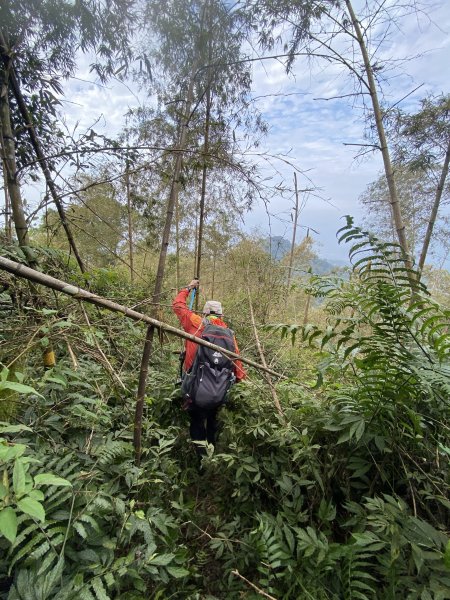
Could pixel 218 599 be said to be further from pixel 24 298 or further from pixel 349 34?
pixel 349 34

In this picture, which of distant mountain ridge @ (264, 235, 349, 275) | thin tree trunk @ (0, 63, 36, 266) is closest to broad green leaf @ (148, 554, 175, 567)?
distant mountain ridge @ (264, 235, 349, 275)

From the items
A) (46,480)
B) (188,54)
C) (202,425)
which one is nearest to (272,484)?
(202,425)

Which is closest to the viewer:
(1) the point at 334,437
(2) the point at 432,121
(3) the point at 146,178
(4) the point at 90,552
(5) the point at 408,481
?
(4) the point at 90,552

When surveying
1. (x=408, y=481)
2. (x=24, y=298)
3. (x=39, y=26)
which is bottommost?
(x=408, y=481)

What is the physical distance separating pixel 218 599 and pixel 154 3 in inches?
139

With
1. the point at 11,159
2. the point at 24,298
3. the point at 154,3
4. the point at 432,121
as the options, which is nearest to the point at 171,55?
the point at 154,3

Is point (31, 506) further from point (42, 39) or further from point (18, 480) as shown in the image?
point (42, 39)

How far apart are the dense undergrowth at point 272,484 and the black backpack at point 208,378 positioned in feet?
1.14

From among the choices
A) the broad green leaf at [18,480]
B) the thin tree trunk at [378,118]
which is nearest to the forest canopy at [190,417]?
the broad green leaf at [18,480]

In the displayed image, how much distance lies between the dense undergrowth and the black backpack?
13.7 inches

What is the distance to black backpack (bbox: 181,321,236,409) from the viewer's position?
2.17 m

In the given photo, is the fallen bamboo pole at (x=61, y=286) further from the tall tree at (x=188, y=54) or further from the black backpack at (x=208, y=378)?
the black backpack at (x=208, y=378)

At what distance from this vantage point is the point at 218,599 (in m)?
1.42

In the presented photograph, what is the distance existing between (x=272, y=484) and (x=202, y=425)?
0.77 m
